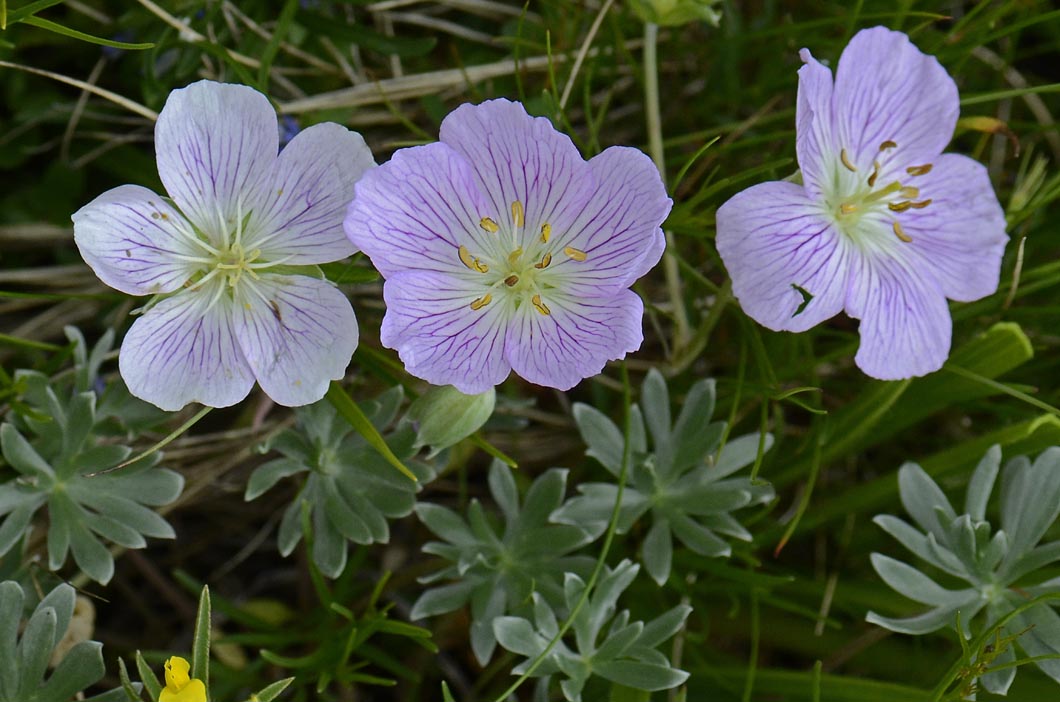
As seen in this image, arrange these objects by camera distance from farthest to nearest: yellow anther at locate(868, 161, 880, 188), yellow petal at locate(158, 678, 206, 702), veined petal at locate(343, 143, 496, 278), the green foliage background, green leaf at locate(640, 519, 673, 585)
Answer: the green foliage background
green leaf at locate(640, 519, 673, 585)
yellow anther at locate(868, 161, 880, 188)
veined petal at locate(343, 143, 496, 278)
yellow petal at locate(158, 678, 206, 702)

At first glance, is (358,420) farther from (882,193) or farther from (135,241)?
(882,193)

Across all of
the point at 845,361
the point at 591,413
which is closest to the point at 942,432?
the point at 845,361

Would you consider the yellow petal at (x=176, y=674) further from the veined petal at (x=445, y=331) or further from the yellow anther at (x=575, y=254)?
the yellow anther at (x=575, y=254)

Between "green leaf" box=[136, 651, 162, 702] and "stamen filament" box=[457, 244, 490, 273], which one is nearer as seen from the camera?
"green leaf" box=[136, 651, 162, 702]

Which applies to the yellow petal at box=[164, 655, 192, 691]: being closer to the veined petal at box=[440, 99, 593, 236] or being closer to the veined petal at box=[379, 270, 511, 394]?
the veined petal at box=[379, 270, 511, 394]

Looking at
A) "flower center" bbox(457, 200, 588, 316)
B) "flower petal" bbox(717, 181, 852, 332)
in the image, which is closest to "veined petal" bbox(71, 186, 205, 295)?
"flower center" bbox(457, 200, 588, 316)

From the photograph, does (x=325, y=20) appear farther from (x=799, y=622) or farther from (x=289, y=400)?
(x=799, y=622)
